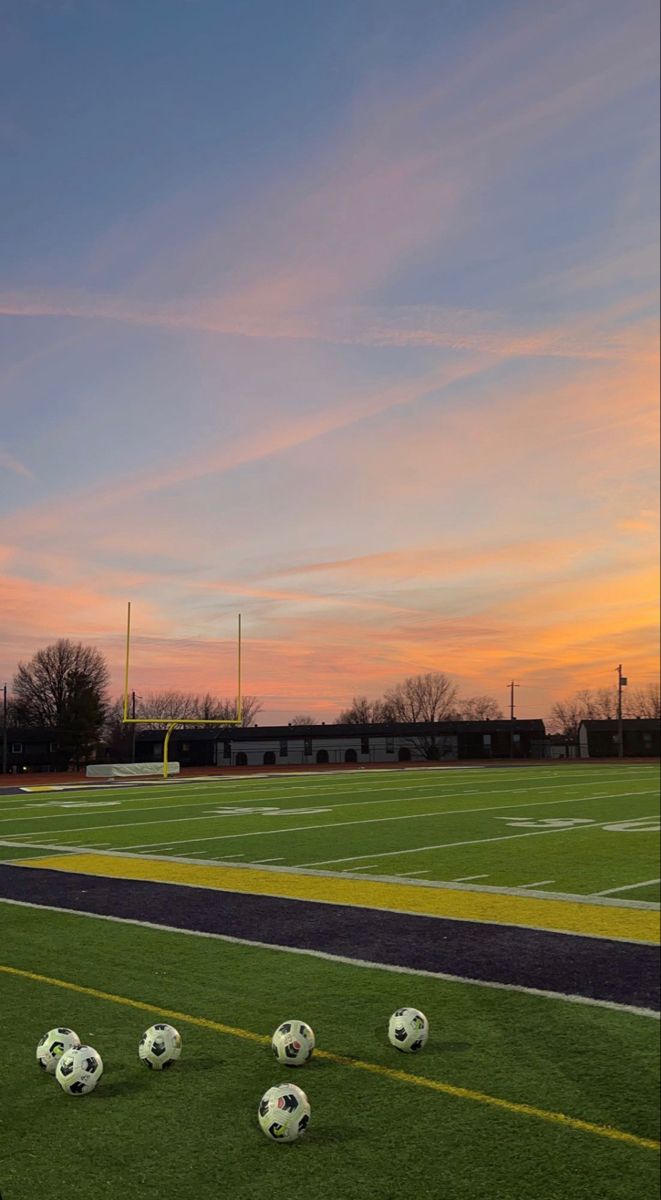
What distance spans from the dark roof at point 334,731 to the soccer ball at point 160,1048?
3254 inches

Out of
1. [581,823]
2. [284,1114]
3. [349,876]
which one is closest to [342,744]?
[581,823]

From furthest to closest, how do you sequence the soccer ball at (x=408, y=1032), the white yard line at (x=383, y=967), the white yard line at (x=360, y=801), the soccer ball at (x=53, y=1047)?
the white yard line at (x=360, y=801)
the white yard line at (x=383, y=967)
the soccer ball at (x=408, y=1032)
the soccer ball at (x=53, y=1047)

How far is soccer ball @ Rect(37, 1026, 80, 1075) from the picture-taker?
579 cm

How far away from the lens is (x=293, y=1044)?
5910 millimetres

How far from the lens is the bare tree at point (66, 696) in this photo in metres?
76.5

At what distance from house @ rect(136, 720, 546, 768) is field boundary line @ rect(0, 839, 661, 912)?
69968 millimetres

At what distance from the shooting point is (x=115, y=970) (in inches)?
316

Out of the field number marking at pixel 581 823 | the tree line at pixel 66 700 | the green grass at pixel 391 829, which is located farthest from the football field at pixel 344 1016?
the tree line at pixel 66 700

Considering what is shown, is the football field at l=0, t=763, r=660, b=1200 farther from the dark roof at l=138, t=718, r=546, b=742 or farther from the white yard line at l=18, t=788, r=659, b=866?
the dark roof at l=138, t=718, r=546, b=742

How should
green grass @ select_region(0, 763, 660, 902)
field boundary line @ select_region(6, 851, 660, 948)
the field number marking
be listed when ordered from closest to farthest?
1. field boundary line @ select_region(6, 851, 660, 948)
2. green grass @ select_region(0, 763, 660, 902)
3. the field number marking

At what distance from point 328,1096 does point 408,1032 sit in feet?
2.65

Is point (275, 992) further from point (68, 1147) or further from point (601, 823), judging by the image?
point (601, 823)

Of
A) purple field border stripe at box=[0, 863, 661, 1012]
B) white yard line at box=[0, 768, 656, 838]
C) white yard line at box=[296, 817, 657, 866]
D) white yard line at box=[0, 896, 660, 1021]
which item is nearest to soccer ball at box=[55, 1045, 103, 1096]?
white yard line at box=[0, 896, 660, 1021]

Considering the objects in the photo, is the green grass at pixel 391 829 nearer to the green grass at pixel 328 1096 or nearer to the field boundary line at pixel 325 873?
the field boundary line at pixel 325 873
